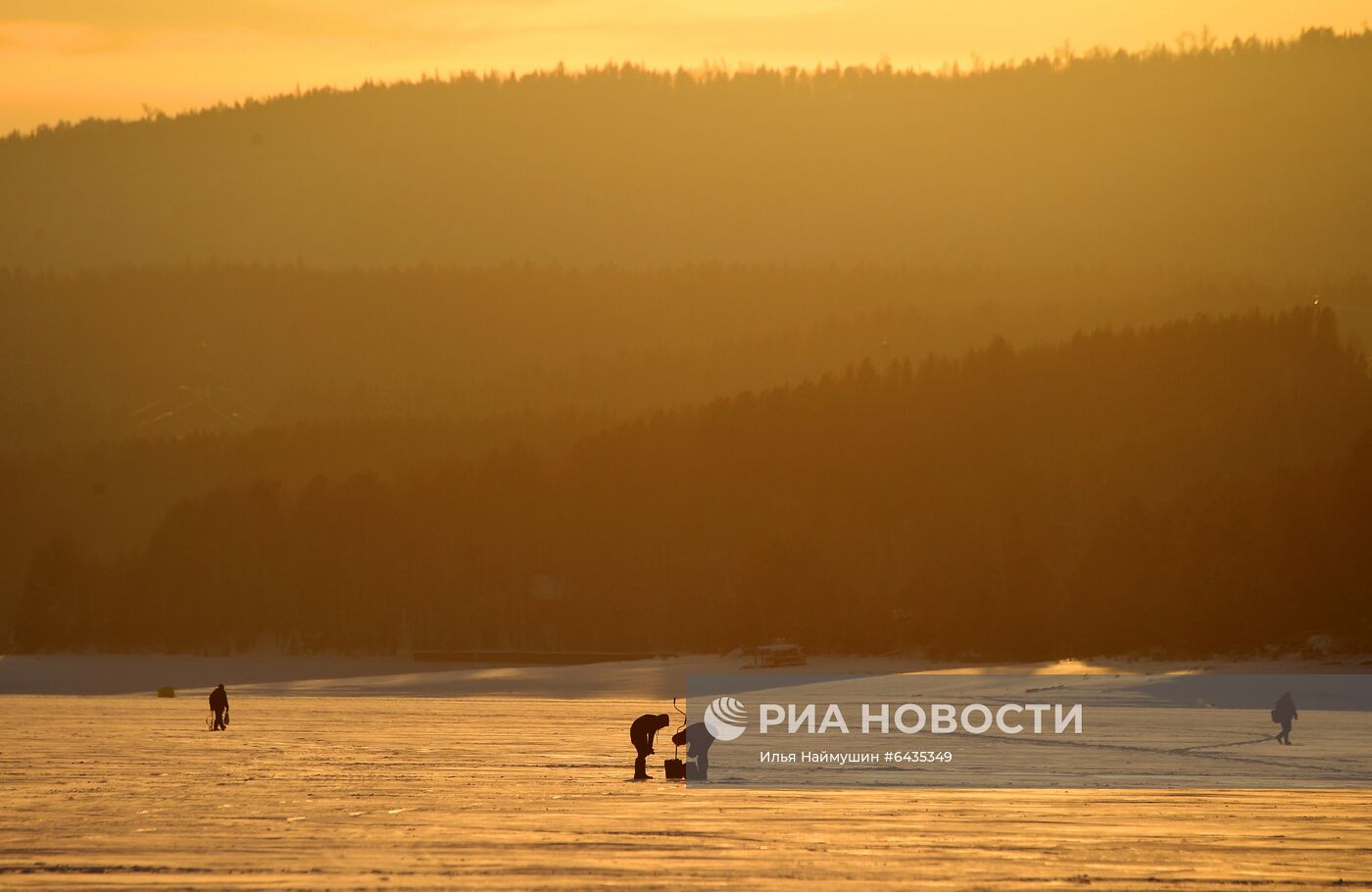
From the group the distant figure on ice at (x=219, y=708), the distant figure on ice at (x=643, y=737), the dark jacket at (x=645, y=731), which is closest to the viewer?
the distant figure on ice at (x=643, y=737)

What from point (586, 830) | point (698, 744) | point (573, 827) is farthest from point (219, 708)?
point (586, 830)

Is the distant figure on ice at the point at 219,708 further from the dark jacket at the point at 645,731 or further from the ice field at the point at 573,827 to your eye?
the dark jacket at the point at 645,731

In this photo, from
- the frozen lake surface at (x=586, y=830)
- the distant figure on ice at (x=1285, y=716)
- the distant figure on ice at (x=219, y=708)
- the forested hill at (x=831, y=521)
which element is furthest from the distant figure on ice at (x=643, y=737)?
the forested hill at (x=831, y=521)

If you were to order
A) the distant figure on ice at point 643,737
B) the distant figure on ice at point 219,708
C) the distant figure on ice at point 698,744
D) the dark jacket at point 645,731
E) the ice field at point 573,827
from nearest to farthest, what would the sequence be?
the ice field at point 573,827
the distant figure on ice at point 698,744
the distant figure on ice at point 643,737
the dark jacket at point 645,731
the distant figure on ice at point 219,708

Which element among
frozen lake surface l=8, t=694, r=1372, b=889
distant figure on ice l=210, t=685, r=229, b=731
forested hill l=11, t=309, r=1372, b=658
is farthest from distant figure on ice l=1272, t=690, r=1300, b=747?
forested hill l=11, t=309, r=1372, b=658

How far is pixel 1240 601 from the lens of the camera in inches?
3659

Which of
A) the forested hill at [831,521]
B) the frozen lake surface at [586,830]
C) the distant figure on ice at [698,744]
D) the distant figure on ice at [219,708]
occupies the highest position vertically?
the forested hill at [831,521]

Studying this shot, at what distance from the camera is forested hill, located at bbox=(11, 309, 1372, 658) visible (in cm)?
10475

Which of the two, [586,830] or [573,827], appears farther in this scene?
[573,827]

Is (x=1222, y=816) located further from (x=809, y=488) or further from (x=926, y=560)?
(x=809, y=488)

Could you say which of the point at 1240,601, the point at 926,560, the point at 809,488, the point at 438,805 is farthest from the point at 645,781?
the point at 809,488

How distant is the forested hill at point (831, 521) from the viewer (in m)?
105

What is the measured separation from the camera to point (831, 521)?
134 meters

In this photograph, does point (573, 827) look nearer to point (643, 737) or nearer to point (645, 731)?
point (643, 737)
